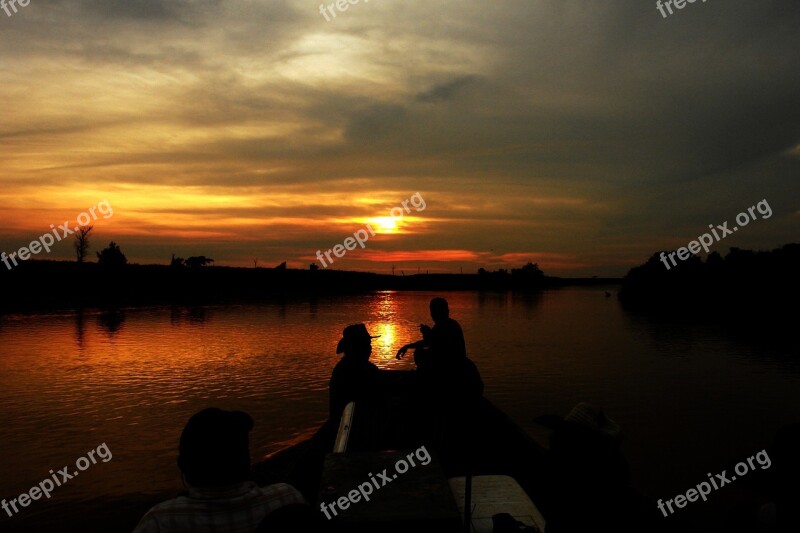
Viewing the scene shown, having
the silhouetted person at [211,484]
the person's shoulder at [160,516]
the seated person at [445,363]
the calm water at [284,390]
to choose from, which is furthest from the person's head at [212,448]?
the calm water at [284,390]

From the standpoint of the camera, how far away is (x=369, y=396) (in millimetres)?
10211

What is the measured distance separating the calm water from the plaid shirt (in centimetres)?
1340

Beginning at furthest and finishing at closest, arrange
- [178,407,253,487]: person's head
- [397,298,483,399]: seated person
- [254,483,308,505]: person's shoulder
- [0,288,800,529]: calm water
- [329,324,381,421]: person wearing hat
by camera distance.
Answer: [0,288,800,529]: calm water, [329,324,381,421]: person wearing hat, [397,298,483,399]: seated person, [254,483,308,505]: person's shoulder, [178,407,253,487]: person's head

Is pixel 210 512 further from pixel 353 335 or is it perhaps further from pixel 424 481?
pixel 353 335

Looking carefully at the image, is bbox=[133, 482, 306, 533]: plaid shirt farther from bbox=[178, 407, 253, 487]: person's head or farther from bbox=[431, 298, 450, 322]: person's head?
bbox=[431, 298, 450, 322]: person's head

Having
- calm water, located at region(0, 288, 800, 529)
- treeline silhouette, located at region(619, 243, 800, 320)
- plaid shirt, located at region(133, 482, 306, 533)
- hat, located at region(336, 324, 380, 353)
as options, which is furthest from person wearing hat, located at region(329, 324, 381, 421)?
treeline silhouette, located at region(619, 243, 800, 320)

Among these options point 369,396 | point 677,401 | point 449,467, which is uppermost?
point 369,396

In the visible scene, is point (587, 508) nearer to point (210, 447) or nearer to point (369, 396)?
point (210, 447)

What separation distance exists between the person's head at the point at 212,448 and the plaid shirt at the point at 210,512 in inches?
2.8

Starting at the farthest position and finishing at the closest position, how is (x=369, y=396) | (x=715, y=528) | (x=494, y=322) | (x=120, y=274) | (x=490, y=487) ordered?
(x=120, y=274) → (x=494, y=322) → (x=715, y=528) → (x=369, y=396) → (x=490, y=487)

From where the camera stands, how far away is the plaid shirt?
3.18 metres

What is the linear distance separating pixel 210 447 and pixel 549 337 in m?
56.8

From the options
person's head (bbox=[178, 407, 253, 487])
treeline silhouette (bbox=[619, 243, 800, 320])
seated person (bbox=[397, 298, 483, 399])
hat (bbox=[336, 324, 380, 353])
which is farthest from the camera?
treeline silhouette (bbox=[619, 243, 800, 320])

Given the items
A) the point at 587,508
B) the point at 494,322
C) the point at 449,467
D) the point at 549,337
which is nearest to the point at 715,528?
the point at 449,467
